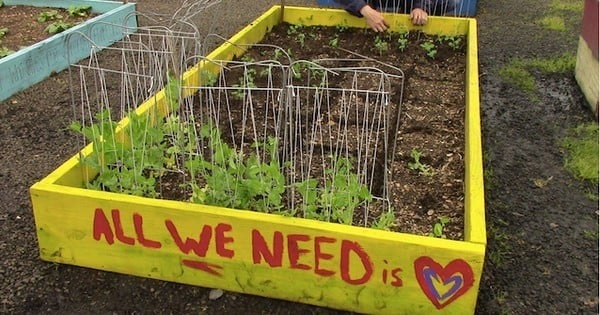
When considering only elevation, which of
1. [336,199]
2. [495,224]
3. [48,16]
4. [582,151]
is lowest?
[495,224]

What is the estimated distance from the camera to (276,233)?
7.41 feet

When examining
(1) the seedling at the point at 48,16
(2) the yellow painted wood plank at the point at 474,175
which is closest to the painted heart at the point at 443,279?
(2) the yellow painted wood plank at the point at 474,175

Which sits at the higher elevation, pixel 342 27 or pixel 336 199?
pixel 342 27

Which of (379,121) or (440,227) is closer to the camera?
(440,227)

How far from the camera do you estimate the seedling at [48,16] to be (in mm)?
5285

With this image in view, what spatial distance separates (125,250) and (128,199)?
0.22 meters

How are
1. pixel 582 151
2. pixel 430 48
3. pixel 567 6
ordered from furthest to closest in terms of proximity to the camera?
pixel 567 6 → pixel 430 48 → pixel 582 151

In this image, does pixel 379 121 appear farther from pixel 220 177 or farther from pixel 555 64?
pixel 555 64

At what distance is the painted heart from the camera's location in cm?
212

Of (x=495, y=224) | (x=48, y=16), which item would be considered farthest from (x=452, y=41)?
(x=48, y=16)

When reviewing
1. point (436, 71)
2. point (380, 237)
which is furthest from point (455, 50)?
point (380, 237)

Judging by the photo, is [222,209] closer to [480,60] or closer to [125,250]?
[125,250]

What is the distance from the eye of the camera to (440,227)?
2.46m

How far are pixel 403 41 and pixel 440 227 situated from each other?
2.48 m
